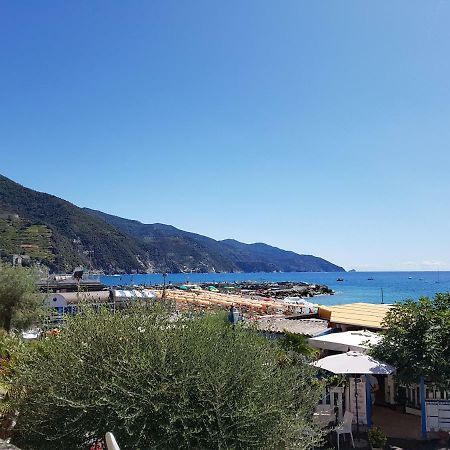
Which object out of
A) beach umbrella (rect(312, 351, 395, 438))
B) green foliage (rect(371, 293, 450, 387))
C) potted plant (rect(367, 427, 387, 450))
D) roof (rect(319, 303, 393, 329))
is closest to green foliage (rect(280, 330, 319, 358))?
beach umbrella (rect(312, 351, 395, 438))

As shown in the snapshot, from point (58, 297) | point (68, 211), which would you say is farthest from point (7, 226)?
point (58, 297)

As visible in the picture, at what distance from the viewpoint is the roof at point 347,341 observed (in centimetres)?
1117

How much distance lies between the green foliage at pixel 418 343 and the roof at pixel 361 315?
10.0 feet

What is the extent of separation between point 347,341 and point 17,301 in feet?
48.7

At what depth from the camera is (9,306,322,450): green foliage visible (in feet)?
17.3

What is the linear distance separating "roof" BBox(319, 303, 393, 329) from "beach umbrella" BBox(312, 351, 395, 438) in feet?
11.8

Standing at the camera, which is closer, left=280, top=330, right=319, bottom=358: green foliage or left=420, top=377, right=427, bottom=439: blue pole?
left=420, top=377, right=427, bottom=439: blue pole

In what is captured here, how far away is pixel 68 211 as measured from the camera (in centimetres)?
19312

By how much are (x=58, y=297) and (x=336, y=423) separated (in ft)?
75.6

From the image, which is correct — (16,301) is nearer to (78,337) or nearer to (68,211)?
(78,337)

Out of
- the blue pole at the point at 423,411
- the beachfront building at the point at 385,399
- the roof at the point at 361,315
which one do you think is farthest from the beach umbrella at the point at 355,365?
the roof at the point at 361,315

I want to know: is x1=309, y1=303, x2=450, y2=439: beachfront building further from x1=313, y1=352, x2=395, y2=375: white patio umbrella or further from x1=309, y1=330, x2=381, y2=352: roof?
x1=313, y1=352, x2=395, y2=375: white patio umbrella

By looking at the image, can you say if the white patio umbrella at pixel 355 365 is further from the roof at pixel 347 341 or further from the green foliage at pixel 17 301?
the green foliage at pixel 17 301

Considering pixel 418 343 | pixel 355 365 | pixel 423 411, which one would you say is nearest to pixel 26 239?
pixel 355 365
